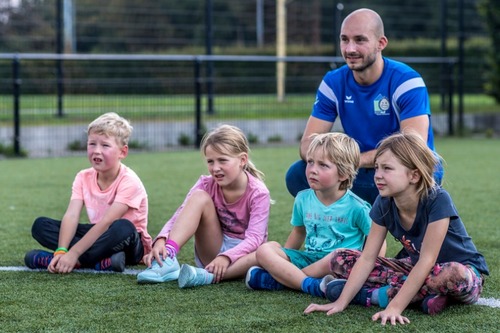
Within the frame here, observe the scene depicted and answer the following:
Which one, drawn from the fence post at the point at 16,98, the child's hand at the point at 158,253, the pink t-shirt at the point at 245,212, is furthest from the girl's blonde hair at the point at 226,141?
the fence post at the point at 16,98

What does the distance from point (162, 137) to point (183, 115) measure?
18.1 inches

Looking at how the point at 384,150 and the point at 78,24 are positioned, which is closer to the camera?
the point at 384,150

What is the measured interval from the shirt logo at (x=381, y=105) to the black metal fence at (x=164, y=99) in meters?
7.11

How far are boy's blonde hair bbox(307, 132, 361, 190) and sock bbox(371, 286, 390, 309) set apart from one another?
680 millimetres

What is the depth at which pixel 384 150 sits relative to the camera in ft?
12.0

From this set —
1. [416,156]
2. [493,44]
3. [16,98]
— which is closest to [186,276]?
[416,156]

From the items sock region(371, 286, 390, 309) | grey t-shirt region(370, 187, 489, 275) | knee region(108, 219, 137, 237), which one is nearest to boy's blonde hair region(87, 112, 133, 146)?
knee region(108, 219, 137, 237)

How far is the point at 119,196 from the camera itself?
15.6 feet

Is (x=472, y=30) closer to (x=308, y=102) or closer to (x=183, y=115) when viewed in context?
(x=308, y=102)

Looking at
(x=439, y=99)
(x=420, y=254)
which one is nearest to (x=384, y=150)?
(x=420, y=254)

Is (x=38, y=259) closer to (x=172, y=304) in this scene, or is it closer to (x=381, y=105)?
(x=172, y=304)

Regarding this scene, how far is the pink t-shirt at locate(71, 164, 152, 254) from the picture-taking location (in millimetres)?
4805

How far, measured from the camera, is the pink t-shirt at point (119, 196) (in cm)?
480

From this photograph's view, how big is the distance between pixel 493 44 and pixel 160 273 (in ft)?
43.7
